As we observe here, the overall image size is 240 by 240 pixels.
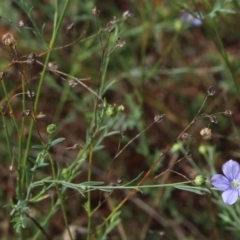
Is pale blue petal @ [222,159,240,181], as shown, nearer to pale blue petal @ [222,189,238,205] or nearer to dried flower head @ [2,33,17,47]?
pale blue petal @ [222,189,238,205]

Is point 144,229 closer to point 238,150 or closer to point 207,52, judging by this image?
point 238,150

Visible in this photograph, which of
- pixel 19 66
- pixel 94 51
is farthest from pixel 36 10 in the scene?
pixel 19 66

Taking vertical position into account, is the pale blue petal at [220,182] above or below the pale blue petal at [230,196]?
above

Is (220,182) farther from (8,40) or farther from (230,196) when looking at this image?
(8,40)

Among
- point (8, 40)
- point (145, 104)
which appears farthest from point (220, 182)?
point (145, 104)

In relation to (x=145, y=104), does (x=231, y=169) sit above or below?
above

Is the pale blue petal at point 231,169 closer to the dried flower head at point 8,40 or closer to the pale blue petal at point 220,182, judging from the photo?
the pale blue petal at point 220,182

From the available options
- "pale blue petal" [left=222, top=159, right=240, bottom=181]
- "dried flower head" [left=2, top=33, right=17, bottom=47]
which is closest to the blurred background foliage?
"pale blue petal" [left=222, top=159, right=240, bottom=181]

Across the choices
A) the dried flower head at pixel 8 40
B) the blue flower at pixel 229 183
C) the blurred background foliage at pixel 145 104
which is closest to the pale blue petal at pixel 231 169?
the blue flower at pixel 229 183
